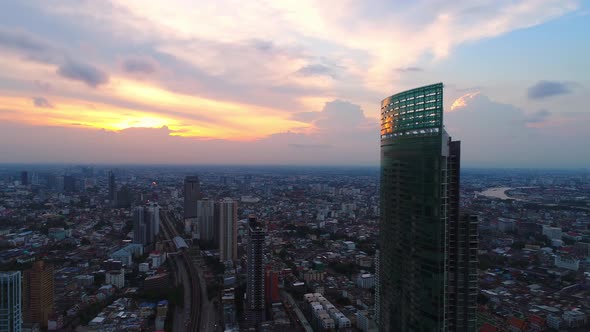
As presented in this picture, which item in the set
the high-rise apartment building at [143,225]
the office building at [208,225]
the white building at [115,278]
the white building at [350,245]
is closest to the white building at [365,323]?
the white building at [350,245]

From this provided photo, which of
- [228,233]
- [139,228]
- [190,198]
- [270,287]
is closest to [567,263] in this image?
[270,287]

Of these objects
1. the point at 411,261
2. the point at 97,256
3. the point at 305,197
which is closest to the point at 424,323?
the point at 411,261

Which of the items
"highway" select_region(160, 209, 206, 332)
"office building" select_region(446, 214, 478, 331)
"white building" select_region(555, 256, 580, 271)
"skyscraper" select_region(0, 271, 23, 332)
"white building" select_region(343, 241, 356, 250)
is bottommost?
"highway" select_region(160, 209, 206, 332)

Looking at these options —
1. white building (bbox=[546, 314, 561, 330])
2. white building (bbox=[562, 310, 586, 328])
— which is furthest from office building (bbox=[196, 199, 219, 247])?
white building (bbox=[562, 310, 586, 328])

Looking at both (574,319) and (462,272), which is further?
(574,319)

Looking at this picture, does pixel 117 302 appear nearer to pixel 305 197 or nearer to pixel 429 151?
pixel 429 151

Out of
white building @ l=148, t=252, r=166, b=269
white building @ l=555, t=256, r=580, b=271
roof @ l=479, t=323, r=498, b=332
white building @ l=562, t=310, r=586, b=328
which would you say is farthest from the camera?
white building @ l=148, t=252, r=166, b=269

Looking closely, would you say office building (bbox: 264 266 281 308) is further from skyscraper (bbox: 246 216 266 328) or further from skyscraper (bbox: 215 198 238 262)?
skyscraper (bbox: 215 198 238 262)

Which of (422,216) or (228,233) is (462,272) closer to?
(422,216)
